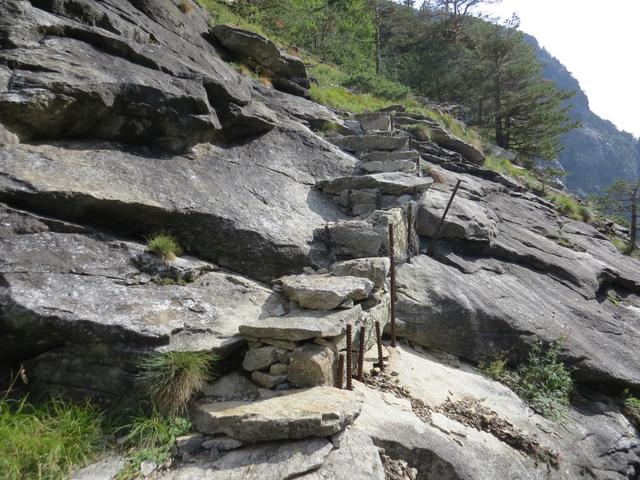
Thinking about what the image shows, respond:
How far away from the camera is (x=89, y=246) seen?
4.68 metres

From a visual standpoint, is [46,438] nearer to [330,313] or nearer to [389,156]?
[330,313]

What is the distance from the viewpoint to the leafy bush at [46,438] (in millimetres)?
3225

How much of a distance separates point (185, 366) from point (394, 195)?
5455mm

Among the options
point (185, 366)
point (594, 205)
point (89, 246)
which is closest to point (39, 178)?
point (89, 246)

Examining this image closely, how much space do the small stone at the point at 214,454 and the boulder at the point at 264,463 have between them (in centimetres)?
5

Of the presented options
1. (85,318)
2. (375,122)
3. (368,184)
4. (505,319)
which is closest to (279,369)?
(85,318)

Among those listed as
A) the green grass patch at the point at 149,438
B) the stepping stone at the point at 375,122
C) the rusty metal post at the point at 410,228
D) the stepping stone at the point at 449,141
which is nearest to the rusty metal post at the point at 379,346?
the rusty metal post at the point at 410,228

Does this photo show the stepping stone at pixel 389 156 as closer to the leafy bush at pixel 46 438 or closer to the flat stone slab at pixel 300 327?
the flat stone slab at pixel 300 327

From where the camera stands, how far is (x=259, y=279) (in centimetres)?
579

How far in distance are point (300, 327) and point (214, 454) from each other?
1.49 m

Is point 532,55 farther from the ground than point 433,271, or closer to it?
farther from the ground

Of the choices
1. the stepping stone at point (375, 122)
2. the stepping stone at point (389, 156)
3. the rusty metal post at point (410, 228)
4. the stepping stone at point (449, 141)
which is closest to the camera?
the rusty metal post at point (410, 228)

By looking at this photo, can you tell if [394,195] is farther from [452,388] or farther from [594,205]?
[594,205]

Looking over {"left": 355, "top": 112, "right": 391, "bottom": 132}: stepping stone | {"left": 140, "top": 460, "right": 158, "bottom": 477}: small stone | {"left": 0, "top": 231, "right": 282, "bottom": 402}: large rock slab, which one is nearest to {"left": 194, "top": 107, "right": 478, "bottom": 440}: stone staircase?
{"left": 140, "top": 460, "right": 158, "bottom": 477}: small stone
